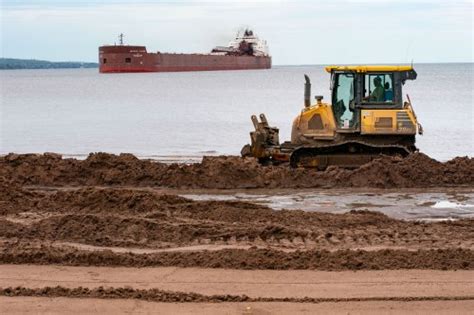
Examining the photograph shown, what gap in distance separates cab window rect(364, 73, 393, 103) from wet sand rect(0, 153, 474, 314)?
1.34 m

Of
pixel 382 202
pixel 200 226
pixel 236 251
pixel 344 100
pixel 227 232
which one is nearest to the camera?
pixel 236 251

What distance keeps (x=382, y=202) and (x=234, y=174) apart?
329cm

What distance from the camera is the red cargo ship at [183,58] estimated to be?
95444mm

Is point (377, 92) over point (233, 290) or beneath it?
over

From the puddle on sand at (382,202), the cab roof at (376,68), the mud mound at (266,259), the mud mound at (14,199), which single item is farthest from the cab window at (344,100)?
the mud mound at (266,259)

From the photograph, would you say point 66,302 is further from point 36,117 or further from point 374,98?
point 36,117

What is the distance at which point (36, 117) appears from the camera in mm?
43938

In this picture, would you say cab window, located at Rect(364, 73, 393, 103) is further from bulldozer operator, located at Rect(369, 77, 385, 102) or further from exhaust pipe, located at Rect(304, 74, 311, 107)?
exhaust pipe, located at Rect(304, 74, 311, 107)

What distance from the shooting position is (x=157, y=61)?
97812 mm

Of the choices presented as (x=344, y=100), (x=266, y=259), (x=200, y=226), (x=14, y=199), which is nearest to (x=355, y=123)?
(x=344, y=100)

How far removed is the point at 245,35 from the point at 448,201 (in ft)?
305

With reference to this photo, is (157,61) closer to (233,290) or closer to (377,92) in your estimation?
(377,92)

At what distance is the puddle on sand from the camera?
14.0m

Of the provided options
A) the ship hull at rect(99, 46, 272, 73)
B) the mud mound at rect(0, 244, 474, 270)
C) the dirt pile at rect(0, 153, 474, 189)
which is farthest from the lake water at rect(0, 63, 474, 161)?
the ship hull at rect(99, 46, 272, 73)
